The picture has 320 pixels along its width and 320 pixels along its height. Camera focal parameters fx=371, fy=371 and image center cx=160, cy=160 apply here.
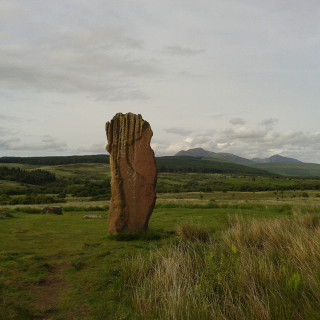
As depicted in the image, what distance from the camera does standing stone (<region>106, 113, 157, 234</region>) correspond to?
15.7 m

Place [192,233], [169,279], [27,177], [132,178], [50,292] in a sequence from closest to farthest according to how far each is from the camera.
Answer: [169,279], [50,292], [192,233], [132,178], [27,177]

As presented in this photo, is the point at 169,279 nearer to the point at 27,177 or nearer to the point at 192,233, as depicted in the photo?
the point at 192,233

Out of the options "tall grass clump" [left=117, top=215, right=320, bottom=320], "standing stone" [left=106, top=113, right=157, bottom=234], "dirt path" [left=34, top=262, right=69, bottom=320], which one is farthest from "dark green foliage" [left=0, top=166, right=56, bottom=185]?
"tall grass clump" [left=117, top=215, right=320, bottom=320]

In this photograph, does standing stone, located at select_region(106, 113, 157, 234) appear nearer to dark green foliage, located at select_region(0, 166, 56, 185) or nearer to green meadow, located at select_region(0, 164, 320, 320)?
green meadow, located at select_region(0, 164, 320, 320)

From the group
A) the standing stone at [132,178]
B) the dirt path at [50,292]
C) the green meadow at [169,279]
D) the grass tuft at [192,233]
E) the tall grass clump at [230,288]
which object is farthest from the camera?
the standing stone at [132,178]

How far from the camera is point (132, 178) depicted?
15.9 meters

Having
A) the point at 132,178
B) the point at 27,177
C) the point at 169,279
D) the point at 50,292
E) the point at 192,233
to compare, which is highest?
the point at 132,178

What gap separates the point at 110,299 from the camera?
7.51 m

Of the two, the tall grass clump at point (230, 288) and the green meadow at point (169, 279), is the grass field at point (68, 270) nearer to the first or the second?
the green meadow at point (169, 279)

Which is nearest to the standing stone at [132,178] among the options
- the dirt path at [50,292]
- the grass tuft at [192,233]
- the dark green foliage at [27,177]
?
the grass tuft at [192,233]

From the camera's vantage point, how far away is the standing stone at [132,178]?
15703 millimetres

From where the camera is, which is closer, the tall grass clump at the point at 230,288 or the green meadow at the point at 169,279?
the tall grass clump at the point at 230,288

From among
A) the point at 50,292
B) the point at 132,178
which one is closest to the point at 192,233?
the point at 132,178

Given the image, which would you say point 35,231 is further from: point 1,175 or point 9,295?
point 1,175
